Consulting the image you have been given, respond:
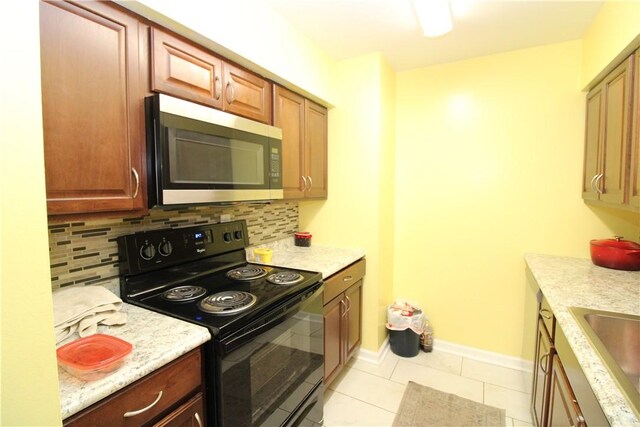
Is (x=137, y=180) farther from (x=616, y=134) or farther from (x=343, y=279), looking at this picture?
(x=616, y=134)

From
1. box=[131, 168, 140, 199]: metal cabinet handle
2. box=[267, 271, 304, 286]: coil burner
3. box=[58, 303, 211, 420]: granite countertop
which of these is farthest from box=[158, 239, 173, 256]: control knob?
box=[267, 271, 304, 286]: coil burner

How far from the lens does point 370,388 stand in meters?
2.12

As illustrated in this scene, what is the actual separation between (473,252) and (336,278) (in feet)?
4.05

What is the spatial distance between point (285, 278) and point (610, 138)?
1.95m

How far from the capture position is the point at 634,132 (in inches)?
57.4

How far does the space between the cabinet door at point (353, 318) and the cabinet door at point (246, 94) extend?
131 centimetres

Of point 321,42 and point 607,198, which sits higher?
point 321,42

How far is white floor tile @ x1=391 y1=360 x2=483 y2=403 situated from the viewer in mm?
2074

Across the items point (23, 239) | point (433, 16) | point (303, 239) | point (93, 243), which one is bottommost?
point (303, 239)

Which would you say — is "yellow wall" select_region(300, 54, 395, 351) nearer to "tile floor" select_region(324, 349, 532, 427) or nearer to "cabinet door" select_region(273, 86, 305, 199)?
"tile floor" select_region(324, 349, 532, 427)

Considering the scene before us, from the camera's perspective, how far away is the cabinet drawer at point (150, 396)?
2.52ft

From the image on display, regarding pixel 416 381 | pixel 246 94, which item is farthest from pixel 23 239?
pixel 416 381

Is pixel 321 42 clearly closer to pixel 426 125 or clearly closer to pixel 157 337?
pixel 426 125

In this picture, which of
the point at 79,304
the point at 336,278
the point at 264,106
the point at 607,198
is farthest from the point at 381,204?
the point at 79,304
